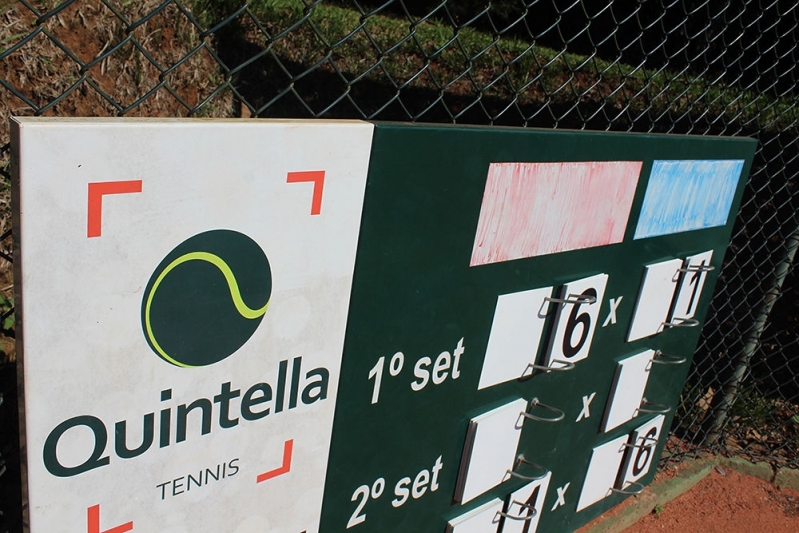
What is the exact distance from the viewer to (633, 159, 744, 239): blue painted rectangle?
2287 millimetres

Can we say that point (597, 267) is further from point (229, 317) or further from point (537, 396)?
point (229, 317)

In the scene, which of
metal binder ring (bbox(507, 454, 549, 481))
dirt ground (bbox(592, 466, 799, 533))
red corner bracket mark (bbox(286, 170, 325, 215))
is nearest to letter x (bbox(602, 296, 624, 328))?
metal binder ring (bbox(507, 454, 549, 481))

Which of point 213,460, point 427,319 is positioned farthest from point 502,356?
point 213,460

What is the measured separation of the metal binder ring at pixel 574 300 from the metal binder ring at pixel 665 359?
685 millimetres

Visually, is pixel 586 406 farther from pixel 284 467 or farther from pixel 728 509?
pixel 728 509

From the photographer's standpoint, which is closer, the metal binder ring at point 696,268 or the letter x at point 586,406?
the letter x at point 586,406

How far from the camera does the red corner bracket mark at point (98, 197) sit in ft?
3.62

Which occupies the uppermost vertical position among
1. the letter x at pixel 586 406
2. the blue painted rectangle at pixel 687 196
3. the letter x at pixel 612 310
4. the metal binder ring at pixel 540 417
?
the blue painted rectangle at pixel 687 196

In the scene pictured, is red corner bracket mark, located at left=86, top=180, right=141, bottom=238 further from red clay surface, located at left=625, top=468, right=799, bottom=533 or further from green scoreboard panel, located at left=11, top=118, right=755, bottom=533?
red clay surface, located at left=625, top=468, right=799, bottom=533

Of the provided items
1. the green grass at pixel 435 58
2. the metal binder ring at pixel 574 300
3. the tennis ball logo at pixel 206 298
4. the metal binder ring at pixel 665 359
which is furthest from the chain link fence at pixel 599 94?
the metal binder ring at pixel 665 359

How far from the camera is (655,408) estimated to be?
111 inches

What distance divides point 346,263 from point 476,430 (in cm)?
74

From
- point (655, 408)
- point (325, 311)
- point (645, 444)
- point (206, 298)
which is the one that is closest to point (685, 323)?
point (655, 408)

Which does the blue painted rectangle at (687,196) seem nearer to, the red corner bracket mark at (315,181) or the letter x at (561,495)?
the letter x at (561,495)
